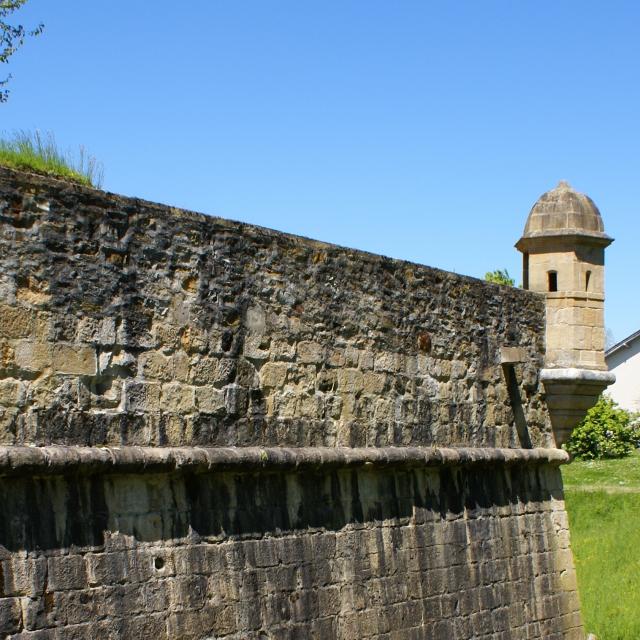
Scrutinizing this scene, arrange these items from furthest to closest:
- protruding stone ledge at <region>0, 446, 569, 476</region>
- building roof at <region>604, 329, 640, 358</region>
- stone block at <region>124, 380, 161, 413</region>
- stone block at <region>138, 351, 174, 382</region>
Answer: building roof at <region>604, 329, 640, 358</region>
stone block at <region>138, 351, 174, 382</region>
stone block at <region>124, 380, 161, 413</region>
protruding stone ledge at <region>0, 446, 569, 476</region>

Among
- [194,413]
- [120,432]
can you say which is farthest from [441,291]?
[120,432]

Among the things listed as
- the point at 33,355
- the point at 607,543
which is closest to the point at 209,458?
the point at 33,355

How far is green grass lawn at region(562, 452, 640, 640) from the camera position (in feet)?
43.4

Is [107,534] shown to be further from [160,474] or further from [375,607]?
[375,607]

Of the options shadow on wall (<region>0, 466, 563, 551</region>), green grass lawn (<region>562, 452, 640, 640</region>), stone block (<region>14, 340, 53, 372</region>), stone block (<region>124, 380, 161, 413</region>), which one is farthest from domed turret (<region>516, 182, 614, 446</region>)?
stone block (<region>14, 340, 53, 372</region>)

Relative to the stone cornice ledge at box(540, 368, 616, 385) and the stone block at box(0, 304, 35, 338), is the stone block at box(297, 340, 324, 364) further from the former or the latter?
the stone cornice ledge at box(540, 368, 616, 385)

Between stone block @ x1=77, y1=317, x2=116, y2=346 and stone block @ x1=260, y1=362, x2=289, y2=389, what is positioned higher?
stone block @ x1=77, y1=317, x2=116, y2=346

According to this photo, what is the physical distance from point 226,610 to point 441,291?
3.40m

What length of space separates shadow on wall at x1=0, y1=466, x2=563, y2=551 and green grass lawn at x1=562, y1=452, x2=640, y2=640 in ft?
12.8

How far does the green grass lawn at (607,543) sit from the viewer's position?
13234mm

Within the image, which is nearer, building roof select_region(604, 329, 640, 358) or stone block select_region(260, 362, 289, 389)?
stone block select_region(260, 362, 289, 389)

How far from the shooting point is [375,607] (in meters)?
8.30

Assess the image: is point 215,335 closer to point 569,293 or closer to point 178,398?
point 178,398

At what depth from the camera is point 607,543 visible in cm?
1692
